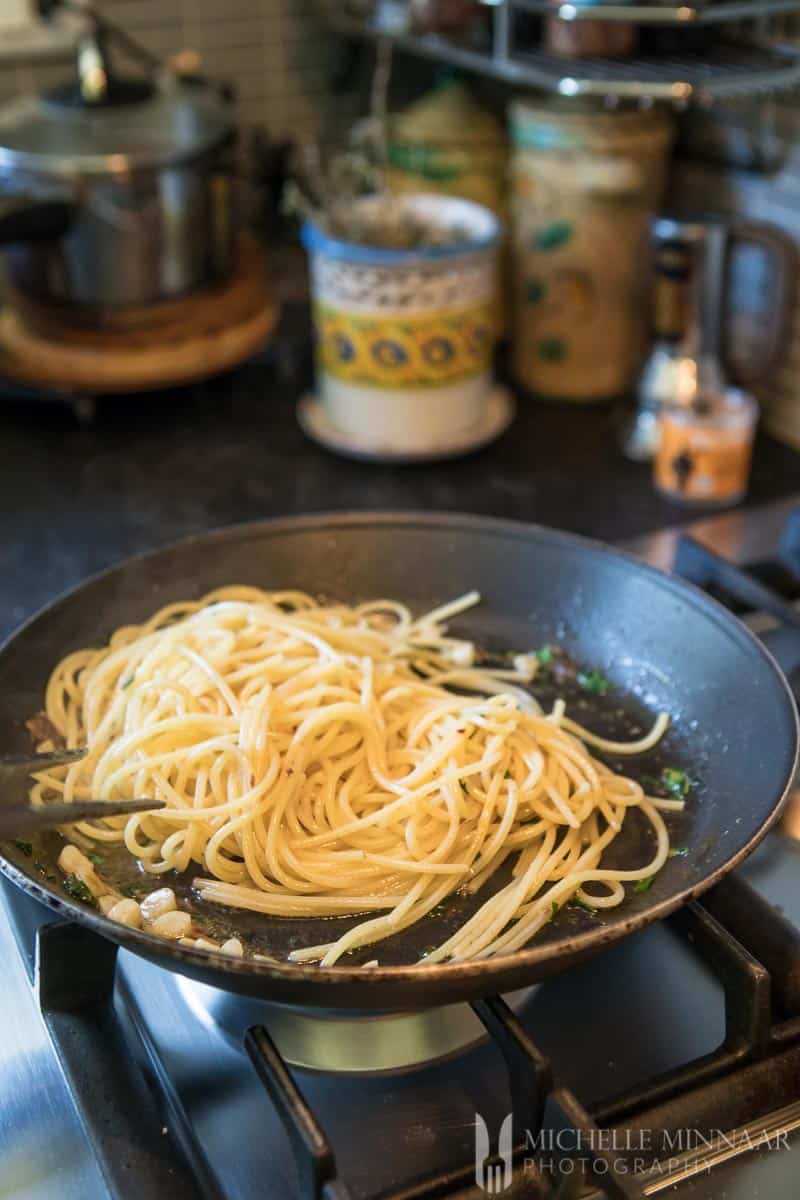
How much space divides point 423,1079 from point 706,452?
2.48 ft

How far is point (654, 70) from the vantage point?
118 cm

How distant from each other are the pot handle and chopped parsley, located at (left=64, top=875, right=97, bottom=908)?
2.62ft

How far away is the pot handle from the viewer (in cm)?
125

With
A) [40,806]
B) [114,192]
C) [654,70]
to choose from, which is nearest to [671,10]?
[654,70]

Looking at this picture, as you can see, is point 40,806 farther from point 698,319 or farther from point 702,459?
point 698,319

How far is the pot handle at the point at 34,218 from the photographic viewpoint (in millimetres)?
1254

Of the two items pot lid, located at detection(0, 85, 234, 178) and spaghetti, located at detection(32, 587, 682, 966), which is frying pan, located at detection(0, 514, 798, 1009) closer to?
spaghetti, located at detection(32, 587, 682, 966)

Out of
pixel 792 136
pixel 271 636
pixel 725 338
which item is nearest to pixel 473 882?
pixel 271 636

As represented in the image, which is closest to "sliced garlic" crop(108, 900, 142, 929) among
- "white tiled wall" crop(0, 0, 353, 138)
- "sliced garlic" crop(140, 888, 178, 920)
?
"sliced garlic" crop(140, 888, 178, 920)

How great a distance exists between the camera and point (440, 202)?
1358mm

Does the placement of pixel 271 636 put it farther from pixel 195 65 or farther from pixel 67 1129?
pixel 195 65

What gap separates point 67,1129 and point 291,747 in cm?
27

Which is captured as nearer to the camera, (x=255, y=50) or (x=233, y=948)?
(x=233, y=948)

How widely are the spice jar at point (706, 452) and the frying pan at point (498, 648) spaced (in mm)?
319
